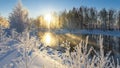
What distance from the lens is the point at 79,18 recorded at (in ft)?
275

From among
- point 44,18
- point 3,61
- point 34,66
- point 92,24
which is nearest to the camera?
point 34,66

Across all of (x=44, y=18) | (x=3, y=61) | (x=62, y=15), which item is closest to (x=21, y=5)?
(x=3, y=61)

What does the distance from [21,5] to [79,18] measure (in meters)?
49.8

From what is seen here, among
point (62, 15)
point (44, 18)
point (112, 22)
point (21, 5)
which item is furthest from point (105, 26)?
point (21, 5)

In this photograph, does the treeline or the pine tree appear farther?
the treeline

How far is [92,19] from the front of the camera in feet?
268

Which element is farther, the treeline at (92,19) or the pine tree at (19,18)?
the treeline at (92,19)

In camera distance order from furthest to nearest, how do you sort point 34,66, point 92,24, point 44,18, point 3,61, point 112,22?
point 44,18
point 92,24
point 112,22
point 3,61
point 34,66

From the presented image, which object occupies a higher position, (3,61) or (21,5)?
(21,5)

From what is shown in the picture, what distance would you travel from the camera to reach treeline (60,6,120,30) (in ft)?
254

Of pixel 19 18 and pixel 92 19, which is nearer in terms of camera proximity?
pixel 19 18

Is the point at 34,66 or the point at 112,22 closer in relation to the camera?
the point at 34,66

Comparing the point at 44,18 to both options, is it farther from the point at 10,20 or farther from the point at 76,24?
the point at 10,20

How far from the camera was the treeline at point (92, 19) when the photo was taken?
77.6 m
